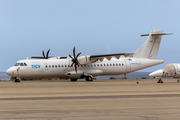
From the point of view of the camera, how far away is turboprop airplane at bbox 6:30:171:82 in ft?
105

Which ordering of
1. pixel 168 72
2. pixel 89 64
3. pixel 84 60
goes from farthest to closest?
pixel 89 64
pixel 84 60
pixel 168 72

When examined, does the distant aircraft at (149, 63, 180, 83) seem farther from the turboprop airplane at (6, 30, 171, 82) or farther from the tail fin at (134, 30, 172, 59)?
the tail fin at (134, 30, 172, 59)

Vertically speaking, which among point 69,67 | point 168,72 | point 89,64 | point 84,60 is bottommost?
point 168,72

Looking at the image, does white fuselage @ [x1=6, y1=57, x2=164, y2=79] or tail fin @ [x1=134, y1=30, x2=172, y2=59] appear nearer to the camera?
white fuselage @ [x1=6, y1=57, x2=164, y2=79]

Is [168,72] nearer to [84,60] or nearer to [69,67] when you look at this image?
[84,60]

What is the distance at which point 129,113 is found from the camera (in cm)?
882

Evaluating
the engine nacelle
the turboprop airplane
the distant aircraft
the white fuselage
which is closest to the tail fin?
the turboprop airplane

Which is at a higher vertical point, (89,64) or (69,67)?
(89,64)

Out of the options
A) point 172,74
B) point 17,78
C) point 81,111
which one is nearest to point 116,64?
point 172,74

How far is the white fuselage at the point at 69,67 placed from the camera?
104 ft

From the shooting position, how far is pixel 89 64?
Answer: 34594 mm

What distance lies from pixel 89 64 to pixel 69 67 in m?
2.89

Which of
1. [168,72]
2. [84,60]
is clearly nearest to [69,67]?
[84,60]

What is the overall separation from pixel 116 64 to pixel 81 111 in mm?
26104
